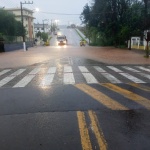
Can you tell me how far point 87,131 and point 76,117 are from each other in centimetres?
102

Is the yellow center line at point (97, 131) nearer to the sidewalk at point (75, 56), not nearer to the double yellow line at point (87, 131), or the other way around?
the double yellow line at point (87, 131)

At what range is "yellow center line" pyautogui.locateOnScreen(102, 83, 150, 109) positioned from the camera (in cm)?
800

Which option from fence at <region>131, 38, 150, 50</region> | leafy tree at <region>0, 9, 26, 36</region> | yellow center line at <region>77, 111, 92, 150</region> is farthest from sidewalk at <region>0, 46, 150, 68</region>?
leafy tree at <region>0, 9, 26, 36</region>

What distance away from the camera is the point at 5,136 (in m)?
5.61

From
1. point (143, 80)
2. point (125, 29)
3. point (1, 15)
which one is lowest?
point (143, 80)

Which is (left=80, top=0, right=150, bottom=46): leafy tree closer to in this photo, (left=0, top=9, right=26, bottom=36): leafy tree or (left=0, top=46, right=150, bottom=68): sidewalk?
(left=0, top=46, right=150, bottom=68): sidewalk

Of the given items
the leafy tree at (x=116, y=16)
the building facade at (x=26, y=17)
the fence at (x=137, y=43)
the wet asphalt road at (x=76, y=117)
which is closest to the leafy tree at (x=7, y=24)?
the leafy tree at (x=116, y=16)

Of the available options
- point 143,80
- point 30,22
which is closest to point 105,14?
point 143,80

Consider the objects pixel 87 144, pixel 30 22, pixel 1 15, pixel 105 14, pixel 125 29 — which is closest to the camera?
pixel 87 144

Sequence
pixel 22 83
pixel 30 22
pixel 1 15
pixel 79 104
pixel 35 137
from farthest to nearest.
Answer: pixel 30 22 < pixel 1 15 < pixel 22 83 < pixel 79 104 < pixel 35 137

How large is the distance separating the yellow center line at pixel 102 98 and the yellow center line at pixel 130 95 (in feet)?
2.25

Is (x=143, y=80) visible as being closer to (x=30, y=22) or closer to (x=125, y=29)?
(x=125, y=29)

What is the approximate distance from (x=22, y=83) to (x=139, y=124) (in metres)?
7.04

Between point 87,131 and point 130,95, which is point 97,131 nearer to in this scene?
point 87,131
